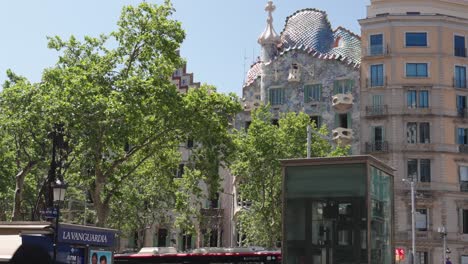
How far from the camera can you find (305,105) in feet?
175

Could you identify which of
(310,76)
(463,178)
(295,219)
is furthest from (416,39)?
(295,219)

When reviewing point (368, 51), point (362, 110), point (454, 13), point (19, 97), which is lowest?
point (19, 97)

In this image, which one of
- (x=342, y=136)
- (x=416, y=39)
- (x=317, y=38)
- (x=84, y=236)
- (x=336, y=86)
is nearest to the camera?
(x=84, y=236)

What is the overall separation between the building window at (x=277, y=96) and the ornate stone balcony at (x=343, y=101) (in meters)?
4.78

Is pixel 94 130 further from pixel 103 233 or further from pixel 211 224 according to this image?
pixel 211 224

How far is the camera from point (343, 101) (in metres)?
51.0

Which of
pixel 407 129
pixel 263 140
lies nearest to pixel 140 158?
pixel 263 140

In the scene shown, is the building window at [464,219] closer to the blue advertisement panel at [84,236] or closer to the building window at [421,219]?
the building window at [421,219]

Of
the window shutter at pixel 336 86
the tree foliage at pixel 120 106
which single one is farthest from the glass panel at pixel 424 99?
the tree foliage at pixel 120 106

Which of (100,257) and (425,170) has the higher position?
(425,170)

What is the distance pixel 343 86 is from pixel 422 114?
6.35 m

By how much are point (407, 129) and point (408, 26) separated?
772cm

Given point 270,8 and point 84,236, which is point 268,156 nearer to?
point 270,8

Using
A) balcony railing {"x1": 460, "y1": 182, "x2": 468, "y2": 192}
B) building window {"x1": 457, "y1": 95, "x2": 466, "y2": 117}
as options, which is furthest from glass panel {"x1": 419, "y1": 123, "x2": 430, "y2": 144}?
balcony railing {"x1": 460, "y1": 182, "x2": 468, "y2": 192}
